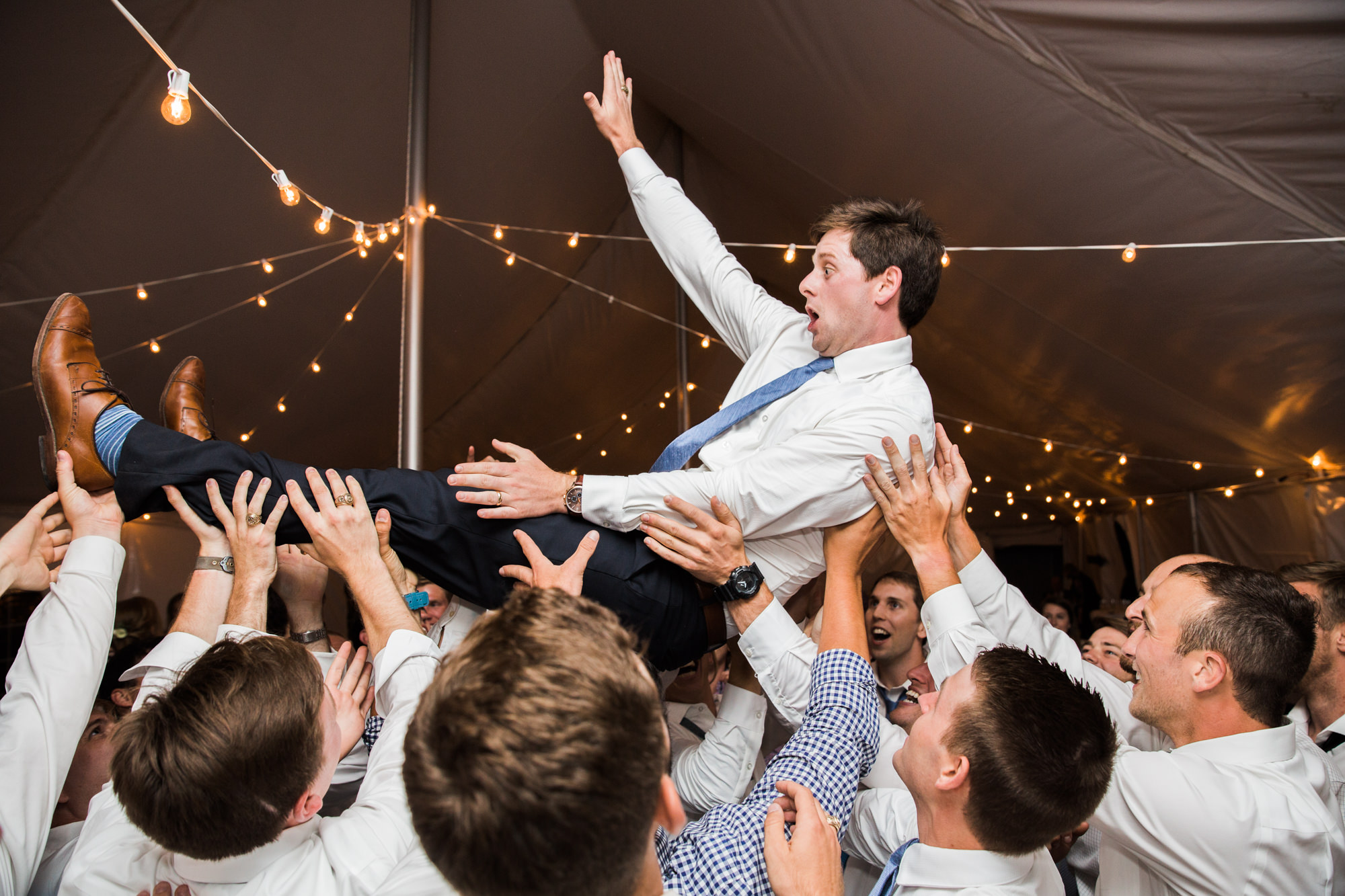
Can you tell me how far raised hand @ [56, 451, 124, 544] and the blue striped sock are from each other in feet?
0.17

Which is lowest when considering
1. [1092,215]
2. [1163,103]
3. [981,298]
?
[981,298]

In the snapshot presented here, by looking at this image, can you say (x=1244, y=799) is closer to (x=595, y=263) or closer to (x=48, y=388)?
(x=48, y=388)

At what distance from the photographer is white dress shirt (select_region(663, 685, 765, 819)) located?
1.76 m

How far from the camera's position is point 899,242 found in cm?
194

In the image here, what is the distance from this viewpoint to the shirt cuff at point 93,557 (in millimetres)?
1467

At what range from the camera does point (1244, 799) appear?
Result: 1.29 meters

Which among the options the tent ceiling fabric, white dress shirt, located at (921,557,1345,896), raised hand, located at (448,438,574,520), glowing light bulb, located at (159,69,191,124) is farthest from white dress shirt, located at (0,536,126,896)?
the tent ceiling fabric

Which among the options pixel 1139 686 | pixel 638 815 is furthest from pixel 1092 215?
pixel 638 815

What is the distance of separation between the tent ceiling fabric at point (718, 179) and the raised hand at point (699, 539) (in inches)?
78.4

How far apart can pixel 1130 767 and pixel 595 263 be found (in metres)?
4.56

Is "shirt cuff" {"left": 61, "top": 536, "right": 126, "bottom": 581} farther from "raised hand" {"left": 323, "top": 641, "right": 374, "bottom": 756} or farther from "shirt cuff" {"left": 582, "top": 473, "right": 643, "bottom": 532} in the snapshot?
"shirt cuff" {"left": 582, "top": 473, "right": 643, "bottom": 532}

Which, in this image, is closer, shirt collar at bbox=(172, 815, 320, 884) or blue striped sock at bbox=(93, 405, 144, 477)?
shirt collar at bbox=(172, 815, 320, 884)

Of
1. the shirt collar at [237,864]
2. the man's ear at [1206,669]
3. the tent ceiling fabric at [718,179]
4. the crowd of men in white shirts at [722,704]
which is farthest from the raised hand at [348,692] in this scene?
the tent ceiling fabric at [718,179]

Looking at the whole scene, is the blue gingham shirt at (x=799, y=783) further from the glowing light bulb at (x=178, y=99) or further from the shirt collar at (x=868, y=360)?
the glowing light bulb at (x=178, y=99)
